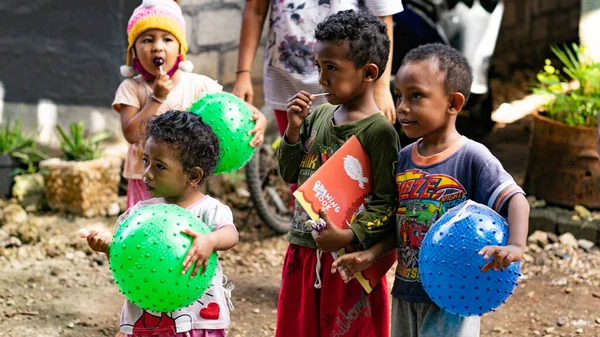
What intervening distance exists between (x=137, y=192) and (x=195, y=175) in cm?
108

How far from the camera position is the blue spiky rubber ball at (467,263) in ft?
8.50

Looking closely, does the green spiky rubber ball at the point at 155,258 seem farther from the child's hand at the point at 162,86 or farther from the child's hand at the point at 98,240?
the child's hand at the point at 162,86

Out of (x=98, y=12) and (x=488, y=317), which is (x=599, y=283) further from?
(x=98, y=12)

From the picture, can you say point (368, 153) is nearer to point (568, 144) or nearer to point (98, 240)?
point (98, 240)

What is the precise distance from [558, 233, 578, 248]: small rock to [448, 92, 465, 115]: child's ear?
2.86m

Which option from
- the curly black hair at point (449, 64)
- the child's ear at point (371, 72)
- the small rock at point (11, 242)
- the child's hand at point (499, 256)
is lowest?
the small rock at point (11, 242)

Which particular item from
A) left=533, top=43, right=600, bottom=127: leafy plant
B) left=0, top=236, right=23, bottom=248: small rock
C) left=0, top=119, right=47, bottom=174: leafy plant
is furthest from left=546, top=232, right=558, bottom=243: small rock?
left=0, top=119, right=47, bottom=174: leafy plant

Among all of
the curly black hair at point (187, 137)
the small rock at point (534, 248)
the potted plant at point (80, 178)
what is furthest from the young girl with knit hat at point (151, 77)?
the small rock at point (534, 248)

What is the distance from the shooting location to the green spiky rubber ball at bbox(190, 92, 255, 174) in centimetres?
352

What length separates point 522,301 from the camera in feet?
15.8

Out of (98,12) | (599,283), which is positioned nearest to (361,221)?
(599,283)

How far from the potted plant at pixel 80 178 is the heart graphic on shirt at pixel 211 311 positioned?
3141 mm

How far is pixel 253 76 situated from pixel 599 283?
10.3ft

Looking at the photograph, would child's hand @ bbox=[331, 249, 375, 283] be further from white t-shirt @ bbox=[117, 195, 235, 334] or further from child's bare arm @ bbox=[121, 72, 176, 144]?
child's bare arm @ bbox=[121, 72, 176, 144]
